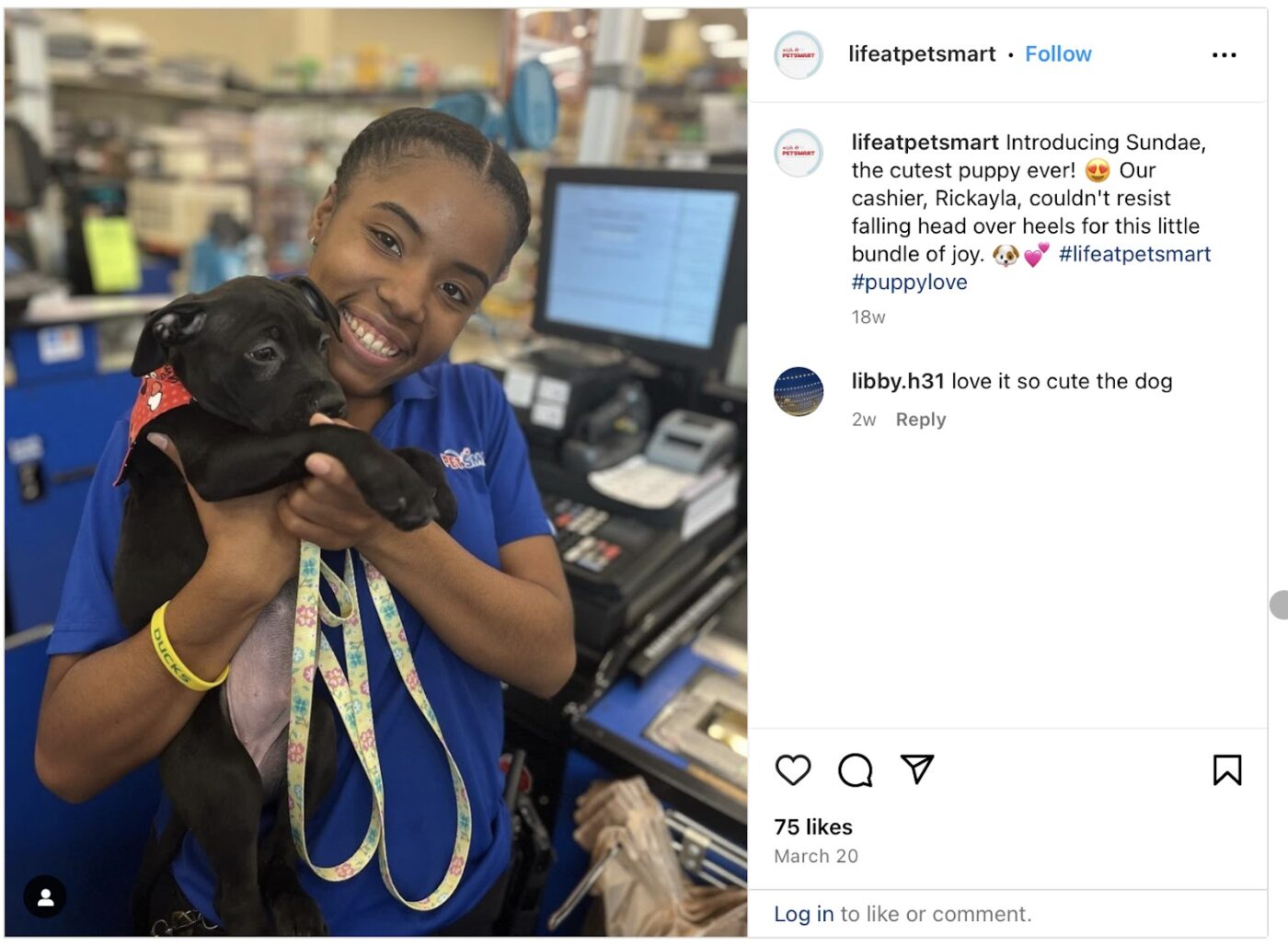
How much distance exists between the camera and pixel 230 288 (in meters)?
0.57

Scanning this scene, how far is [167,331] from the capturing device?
0.54 m

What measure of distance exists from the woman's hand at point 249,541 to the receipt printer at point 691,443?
86 centimetres

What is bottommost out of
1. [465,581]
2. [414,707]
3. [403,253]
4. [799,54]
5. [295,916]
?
[295,916]

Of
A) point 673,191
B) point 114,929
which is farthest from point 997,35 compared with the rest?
point 114,929

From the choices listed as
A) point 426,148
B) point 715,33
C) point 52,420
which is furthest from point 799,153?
point 715,33

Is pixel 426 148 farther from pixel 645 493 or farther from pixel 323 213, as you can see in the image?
pixel 645 493

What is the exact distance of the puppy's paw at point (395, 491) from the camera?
55 centimetres

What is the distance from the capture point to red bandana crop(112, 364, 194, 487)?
0.57m

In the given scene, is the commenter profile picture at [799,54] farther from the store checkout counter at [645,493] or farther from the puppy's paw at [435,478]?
the store checkout counter at [645,493]

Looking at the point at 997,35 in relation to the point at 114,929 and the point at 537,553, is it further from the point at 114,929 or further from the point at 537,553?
the point at 114,929

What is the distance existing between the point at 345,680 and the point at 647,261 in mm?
993

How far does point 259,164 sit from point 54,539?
12.0ft

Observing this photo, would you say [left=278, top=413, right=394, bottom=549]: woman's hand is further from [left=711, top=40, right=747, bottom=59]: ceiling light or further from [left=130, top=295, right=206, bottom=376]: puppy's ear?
Answer: [left=711, top=40, right=747, bottom=59]: ceiling light

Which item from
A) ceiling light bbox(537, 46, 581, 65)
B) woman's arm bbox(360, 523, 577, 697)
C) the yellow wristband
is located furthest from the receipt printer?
the yellow wristband
